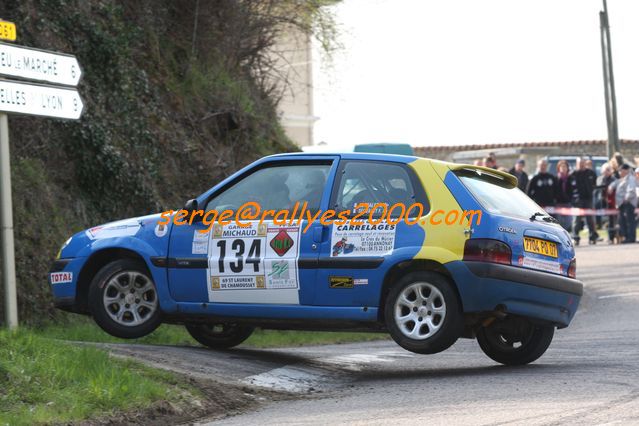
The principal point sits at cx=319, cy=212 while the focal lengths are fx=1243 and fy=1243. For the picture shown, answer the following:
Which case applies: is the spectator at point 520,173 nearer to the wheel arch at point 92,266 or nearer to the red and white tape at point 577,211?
the red and white tape at point 577,211

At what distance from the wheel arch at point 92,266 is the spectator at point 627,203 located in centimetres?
1806

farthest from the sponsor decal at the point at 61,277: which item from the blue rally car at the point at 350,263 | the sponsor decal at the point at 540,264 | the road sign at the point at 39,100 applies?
the sponsor decal at the point at 540,264

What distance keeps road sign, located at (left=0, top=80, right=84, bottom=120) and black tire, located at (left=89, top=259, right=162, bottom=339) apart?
1.45 metres

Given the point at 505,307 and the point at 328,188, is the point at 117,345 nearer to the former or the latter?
the point at 328,188

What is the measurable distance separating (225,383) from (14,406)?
1849 mm

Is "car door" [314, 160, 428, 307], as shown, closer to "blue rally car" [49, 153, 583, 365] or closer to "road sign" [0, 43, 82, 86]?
"blue rally car" [49, 153, 583, 365]

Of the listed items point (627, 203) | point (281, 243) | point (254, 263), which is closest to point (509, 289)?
point (281, 243)

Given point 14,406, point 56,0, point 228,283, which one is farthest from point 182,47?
point 14,406

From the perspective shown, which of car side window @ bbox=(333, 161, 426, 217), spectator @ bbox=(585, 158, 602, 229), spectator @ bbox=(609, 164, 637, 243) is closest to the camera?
car side window @ bbox=(333, 161, 426, 217)

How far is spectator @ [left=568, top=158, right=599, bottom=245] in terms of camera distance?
28.6m

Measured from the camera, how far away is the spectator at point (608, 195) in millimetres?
28609

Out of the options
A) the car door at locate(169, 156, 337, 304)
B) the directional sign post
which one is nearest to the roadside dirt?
the car door at locate(169, 156, 337, 304)

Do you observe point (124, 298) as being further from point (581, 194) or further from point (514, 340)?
point (581, 194)

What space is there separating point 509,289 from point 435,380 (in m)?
0.91
